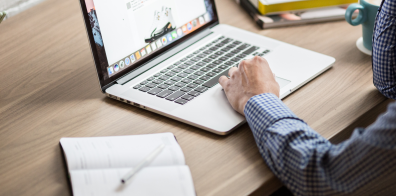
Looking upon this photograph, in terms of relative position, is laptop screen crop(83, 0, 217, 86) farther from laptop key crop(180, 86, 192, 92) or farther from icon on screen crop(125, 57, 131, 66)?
laptop key crop(180, 86, 192, 92)

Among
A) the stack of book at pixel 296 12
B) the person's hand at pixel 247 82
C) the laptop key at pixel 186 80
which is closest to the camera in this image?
the person's hand at pixel 247 82

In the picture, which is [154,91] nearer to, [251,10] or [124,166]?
[124,166]

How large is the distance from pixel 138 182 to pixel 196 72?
1.20 feet

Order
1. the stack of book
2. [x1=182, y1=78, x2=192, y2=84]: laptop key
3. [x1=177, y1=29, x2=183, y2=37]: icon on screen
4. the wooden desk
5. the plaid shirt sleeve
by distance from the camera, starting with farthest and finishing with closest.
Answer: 1. the stack of book
2. [x1=177, y1=29, x2=183, y2=37]: icon on screen
3. [x1=182, y1=78, x2=192, y2=84]: laptop key
4. the wooden desk
5. the plaid shirt sleeve

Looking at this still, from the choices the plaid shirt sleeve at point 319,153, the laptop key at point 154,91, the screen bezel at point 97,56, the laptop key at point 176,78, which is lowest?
the plaid shirt sleeve at point 319,153

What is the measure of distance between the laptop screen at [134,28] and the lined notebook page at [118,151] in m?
0.18

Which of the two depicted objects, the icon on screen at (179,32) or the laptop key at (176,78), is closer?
the laptop key at (176,78)

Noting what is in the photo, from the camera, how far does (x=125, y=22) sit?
2.96 feet

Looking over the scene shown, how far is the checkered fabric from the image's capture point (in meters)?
0.79

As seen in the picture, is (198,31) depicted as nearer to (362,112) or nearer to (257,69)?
(257,69)

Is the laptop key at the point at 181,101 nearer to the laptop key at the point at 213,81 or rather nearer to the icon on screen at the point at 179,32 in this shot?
the laptop key at the point at 213,81

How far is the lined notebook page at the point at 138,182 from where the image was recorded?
63 centimetres

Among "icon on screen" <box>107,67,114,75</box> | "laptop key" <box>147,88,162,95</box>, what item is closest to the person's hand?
"laptop key" <box>147,88,162,95</box>

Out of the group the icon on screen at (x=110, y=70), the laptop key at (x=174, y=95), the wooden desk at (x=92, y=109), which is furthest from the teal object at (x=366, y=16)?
the icon on screen at (x=110, y=70)
